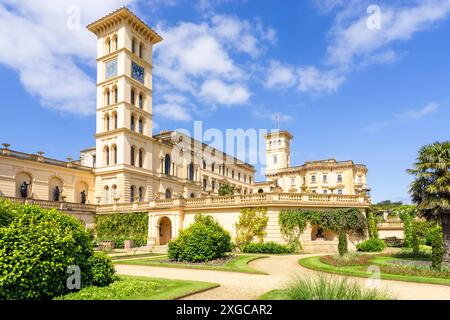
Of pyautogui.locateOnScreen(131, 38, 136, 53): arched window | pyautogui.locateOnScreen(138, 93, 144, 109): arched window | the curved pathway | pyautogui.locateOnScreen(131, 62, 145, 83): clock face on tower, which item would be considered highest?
pyautogui.locateOnScreen(131, 38, 136, 53): arched window

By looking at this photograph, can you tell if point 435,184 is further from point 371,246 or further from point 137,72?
point 137,72

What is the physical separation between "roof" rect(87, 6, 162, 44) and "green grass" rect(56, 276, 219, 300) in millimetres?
45931

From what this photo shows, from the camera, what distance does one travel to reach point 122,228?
129ft

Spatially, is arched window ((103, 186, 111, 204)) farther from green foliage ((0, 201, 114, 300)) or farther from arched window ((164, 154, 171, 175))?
green foliage ((0, 201, 114, 300))

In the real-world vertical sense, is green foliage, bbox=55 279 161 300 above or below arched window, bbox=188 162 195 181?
below

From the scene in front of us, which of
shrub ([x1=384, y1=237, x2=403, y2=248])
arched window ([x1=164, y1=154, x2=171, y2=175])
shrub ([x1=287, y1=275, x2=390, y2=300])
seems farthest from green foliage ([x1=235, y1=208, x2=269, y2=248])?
arched window ([x1=164, y1=154, x2=171, y2=175])

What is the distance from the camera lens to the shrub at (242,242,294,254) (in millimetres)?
28156

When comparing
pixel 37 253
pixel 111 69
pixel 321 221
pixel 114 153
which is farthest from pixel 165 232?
pixel 37 253

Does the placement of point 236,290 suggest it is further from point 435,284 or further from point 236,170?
point 236,170

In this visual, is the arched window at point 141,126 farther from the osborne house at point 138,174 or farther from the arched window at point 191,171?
the arched window at point 191,171

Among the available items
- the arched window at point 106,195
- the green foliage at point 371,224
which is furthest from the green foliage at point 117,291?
the arched window at point 106,195

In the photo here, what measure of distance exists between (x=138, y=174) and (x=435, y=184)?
38.6 metres
